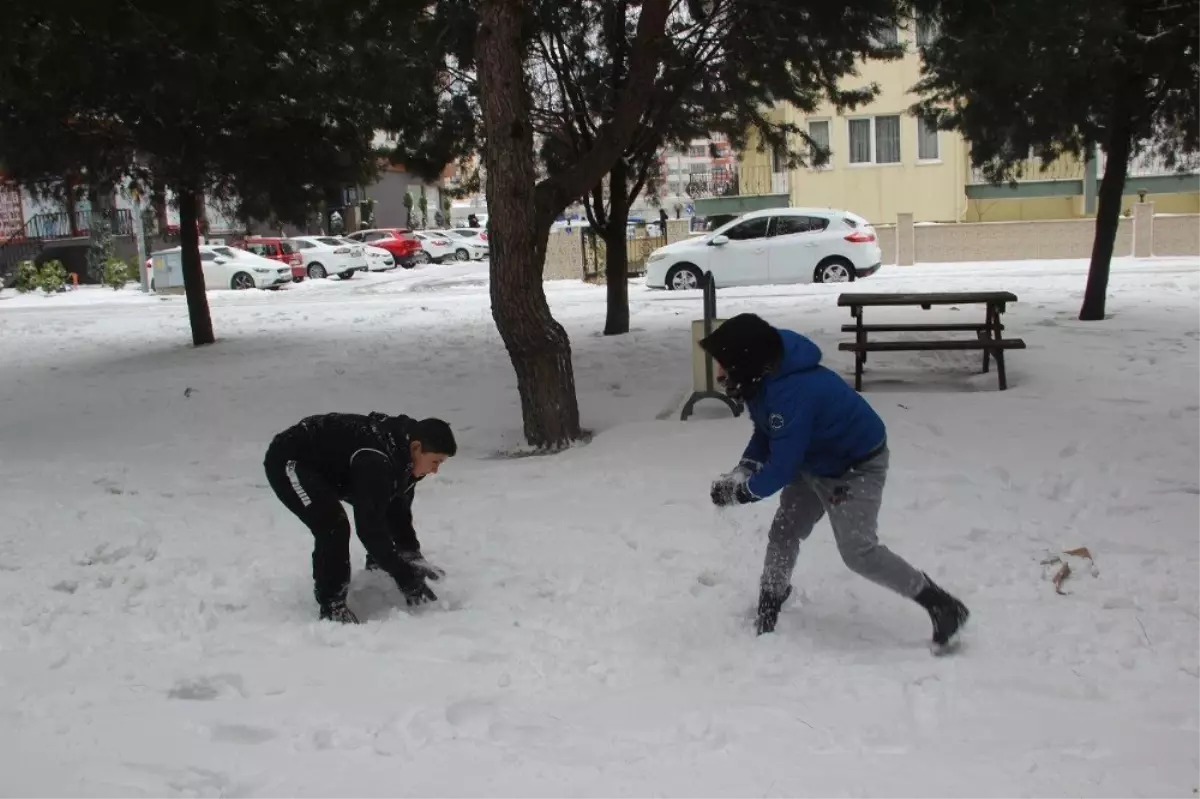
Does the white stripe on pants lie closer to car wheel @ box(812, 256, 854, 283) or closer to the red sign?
car wheel @ box(812, 256, 854, 283)

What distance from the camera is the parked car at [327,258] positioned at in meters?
33.5

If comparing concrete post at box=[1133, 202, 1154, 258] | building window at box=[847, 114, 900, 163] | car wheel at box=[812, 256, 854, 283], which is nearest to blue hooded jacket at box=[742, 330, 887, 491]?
car wheel at box=[812, 256, 854, 283]

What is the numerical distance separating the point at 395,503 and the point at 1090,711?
3.05m

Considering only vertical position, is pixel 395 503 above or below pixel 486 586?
above

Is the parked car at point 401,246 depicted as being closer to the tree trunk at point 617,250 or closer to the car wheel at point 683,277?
the car wheel at point 683,277

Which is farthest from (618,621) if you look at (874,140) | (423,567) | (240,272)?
(874,140)

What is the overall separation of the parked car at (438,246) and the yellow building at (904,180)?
1078cm

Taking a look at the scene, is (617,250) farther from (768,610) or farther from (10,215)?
(10,215)

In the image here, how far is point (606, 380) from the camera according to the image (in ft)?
35.2

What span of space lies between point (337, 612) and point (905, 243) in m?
22.7

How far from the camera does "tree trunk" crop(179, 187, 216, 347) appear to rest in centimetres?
1480

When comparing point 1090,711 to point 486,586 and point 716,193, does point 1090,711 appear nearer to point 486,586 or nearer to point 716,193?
point 486,586

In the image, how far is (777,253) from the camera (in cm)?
2062

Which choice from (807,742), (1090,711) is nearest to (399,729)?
(807,742)
